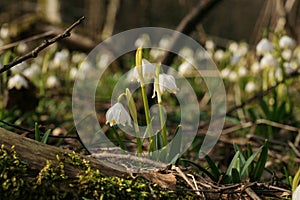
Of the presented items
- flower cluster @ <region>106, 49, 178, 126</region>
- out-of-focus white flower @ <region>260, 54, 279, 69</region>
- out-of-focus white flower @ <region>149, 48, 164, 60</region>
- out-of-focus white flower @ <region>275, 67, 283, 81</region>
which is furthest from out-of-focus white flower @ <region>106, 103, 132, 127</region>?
out-of-focus white flower @ <region>149, 48, 164, 60</region>

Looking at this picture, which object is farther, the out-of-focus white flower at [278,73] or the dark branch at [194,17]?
the out-of-focus white flower at [278,73]

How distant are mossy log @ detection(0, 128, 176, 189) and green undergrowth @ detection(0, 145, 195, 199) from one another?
0.01 m

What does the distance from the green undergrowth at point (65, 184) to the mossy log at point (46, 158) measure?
0.01 meters

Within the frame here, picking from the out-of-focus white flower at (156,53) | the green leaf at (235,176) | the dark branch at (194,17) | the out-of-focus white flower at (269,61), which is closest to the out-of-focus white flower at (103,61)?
the out-of-focus white flower at (156,53)

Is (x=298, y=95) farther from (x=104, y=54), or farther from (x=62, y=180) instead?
(x=62, y=180)

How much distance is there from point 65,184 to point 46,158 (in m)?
0.11

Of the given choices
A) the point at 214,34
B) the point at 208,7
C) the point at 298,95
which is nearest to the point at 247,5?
the point at 214,34

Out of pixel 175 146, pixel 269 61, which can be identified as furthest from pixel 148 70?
pixel 269 61

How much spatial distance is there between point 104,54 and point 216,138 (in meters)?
4.21

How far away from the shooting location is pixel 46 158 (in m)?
1.22

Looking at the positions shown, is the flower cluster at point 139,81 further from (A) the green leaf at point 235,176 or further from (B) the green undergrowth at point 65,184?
(A) the green leaf at point 235,176

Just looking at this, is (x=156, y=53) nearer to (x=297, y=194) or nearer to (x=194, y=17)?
(x=194, y=17)

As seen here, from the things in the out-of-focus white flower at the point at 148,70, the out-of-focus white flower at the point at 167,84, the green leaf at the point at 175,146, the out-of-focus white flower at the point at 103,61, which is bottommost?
the green leaf at the point at 175,146

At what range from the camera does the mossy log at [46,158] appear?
1190 millimetres
